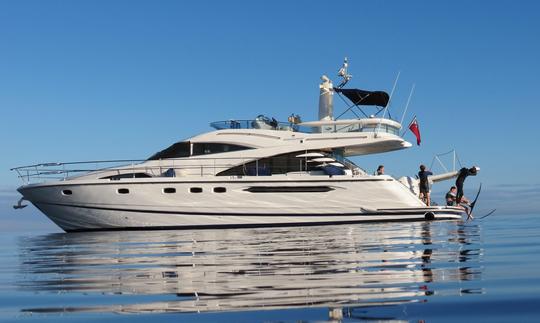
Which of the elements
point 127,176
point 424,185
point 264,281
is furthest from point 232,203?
point 264,281

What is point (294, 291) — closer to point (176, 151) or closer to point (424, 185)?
point (176, 151)

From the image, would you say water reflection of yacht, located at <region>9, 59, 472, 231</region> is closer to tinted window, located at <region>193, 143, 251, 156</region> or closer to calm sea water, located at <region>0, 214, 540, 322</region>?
tinted window, located at <region>193, 143, 251, 156</region>

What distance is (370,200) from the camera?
18.6 m

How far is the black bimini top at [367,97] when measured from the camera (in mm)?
21422

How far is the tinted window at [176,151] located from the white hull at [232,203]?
178cm

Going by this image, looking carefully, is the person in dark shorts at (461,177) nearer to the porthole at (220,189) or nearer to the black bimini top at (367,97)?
the black bimini top at (367,97)

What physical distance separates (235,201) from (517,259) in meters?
14.1

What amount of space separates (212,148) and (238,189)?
204cm

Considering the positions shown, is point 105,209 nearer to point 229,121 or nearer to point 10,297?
point 229,121

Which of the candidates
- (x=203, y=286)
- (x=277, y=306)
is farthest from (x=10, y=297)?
(x=277, y=306)

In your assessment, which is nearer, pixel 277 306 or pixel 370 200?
pixel 277 306

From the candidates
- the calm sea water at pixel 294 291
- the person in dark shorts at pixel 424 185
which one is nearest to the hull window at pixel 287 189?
the person in dark shorts at pixel 424 185

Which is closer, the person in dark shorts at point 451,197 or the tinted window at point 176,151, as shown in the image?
the tinted window at point 176,151

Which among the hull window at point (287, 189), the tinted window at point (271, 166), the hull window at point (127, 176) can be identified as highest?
the tinted window at point (271, 166)
